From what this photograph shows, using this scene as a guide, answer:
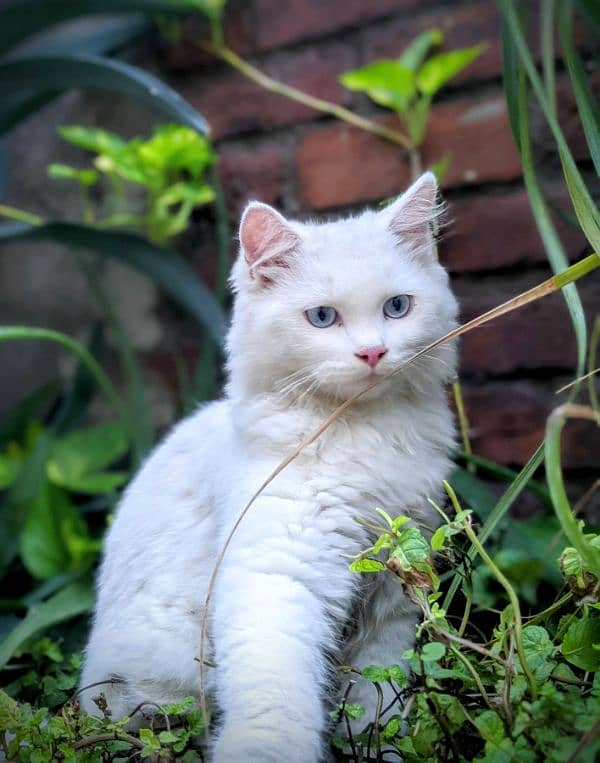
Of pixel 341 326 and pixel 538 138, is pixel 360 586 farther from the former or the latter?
pixel 538 138

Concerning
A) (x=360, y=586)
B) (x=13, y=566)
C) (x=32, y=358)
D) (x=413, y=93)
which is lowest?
(x=13, y=566)

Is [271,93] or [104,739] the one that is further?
[271,93]

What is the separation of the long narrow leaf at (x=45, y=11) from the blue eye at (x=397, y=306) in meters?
0.85

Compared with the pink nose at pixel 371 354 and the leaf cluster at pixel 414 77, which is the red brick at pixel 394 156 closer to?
the leaf cluster at pixel 414 77

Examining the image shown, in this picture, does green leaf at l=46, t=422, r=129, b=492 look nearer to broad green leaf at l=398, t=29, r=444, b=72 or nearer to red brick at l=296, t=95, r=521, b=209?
red brick at l=296, t=95, r=521, b=209

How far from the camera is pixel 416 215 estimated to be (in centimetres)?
82

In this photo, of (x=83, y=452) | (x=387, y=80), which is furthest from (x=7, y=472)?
(x=387, y=80)

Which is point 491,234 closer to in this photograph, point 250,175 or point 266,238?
point 250,175

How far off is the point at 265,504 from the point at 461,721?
0.25 meters

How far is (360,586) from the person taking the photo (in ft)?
2.47

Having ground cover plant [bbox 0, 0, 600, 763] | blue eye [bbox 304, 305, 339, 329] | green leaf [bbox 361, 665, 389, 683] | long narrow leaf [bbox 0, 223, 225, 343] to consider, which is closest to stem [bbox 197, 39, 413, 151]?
ground cover plant [bbox 0, 0, 600, 763]

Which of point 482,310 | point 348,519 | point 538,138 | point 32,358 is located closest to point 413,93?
point 538,138

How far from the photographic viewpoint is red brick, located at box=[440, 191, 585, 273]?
1.21 metres

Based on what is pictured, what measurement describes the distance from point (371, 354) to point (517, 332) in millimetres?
573
